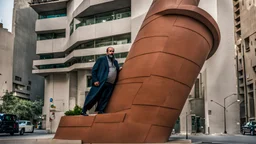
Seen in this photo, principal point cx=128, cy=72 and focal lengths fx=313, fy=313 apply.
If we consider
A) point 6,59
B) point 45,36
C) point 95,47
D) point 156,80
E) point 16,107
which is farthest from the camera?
point 6,59

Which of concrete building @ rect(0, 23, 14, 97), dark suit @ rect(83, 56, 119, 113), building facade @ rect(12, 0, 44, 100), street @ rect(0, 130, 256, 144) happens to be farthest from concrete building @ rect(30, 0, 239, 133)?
building facade @ rect(12, 0, 44, 100)

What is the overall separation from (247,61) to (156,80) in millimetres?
74820

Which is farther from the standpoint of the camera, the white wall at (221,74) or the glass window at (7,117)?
the white wall at (221,74)

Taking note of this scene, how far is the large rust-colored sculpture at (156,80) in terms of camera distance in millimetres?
7438

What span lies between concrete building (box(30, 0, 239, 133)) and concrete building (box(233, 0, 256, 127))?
28960 millimetres

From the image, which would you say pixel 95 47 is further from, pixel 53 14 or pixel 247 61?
pixel 247 61

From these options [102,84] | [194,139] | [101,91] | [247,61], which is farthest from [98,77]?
[247,61]

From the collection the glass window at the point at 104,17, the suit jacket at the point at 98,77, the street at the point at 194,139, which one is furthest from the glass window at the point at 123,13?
the suit jacket at the point at 98,77

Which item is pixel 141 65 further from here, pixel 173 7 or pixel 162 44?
pixel 173 7

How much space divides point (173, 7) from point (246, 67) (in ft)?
247

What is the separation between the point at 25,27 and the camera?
300 ft

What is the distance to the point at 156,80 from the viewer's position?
7520mm

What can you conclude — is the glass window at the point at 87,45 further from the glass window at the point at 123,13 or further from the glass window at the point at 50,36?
the glass window at the point at 50,36

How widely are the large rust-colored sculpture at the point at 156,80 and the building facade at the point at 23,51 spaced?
8337 cm
